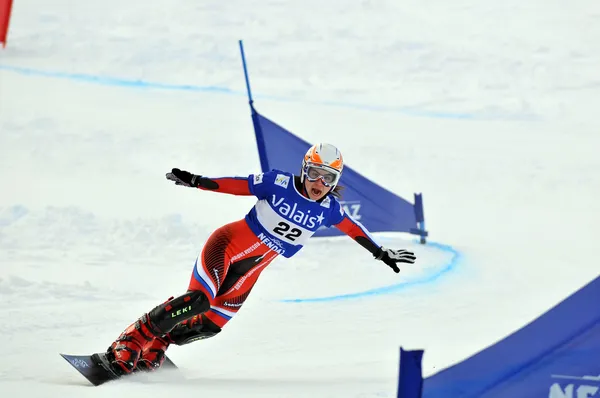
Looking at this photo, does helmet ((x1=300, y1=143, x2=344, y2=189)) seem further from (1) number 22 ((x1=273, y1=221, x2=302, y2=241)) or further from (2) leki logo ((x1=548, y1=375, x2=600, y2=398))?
(2) leki logo ((x1=548, y1=375, x2=600, y2=398))

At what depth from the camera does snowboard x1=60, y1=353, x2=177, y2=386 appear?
18.1ft

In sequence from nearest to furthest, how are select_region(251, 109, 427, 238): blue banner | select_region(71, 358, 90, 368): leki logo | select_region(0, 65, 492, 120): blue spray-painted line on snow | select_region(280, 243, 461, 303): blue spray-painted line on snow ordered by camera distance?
select_region(71, 358, 90, 368): leki logo → select_region(280, 243, 461, 303): blue spray-painted line on snow → select_region(251, 109, 427, 238): blue banner → select_region(0, 65, 492, 120): blue spray-painted line on snow

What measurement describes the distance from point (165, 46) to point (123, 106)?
9.49 ft

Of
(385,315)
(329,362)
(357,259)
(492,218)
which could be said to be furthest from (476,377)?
(492,218)

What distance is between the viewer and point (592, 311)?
357 centimetres

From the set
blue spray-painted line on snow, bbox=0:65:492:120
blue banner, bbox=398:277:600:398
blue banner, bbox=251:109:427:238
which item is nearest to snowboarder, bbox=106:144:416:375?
blue banner, bbox=398:277:600:398

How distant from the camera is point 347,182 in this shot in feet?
31.6

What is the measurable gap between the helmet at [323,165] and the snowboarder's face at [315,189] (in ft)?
0.07

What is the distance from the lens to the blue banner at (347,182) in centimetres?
954

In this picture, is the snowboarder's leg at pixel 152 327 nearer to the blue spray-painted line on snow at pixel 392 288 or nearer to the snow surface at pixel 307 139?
the snow surface at pixel 307 139

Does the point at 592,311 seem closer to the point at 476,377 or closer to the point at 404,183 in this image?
the point at 476,377

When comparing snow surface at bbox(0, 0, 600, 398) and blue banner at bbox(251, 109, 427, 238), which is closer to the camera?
snow surface at bbox(0, 0, 600, 398)

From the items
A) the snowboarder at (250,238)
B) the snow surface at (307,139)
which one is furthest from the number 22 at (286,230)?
the snow surface at (307,139)

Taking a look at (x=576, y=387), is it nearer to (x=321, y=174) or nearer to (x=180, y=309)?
(x=321, y=174)
